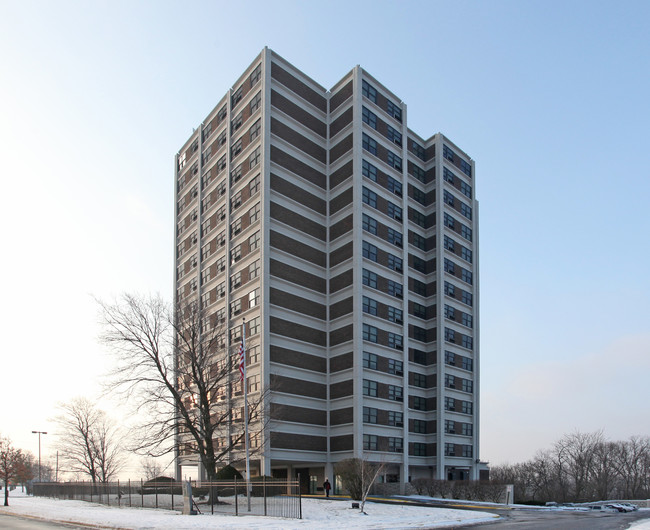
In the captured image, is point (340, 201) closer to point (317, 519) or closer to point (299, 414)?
point (299, 414)

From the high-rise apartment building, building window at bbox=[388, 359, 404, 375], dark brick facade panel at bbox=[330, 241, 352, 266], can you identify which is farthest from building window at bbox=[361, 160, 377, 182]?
building window at bbox=[388, 359, 404, 375]

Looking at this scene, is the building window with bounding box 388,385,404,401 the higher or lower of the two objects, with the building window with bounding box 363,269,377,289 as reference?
lower

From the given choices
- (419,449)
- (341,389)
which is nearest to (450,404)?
(419,449)

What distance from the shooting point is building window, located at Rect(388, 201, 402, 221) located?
65.1 metres

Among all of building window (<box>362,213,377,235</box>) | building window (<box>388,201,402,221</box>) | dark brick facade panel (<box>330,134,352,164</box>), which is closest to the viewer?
building window (<box>362,213,377,235</box>)

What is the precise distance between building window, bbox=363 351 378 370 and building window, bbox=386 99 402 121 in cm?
2763

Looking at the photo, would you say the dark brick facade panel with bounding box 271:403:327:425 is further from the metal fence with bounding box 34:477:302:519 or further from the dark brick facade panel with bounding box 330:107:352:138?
the dark brick facade panel with bounding box 330:107:352:138

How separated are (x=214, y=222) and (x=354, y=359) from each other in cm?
2310

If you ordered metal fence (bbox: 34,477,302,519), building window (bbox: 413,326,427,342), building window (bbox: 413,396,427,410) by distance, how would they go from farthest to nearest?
building window (bbox: 413,326,427,342) < building window (bbox: 413,396,427,410) < metal fence (bbox: 34,477,302,519)

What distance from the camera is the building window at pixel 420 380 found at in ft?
224

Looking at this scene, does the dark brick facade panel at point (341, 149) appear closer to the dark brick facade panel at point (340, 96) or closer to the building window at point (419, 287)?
the dark brick facade panel at point (340, 96)

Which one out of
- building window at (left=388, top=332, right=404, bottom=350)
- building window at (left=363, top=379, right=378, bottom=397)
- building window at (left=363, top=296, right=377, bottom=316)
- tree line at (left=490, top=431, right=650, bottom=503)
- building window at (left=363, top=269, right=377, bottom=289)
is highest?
building window at (left=363, top=269, right=377, bottom=289)

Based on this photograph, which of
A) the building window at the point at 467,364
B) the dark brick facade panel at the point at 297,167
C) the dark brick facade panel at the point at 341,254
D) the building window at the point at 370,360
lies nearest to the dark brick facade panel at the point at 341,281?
the dark brick facade panel at the point at 341,254

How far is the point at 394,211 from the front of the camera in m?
65.8
